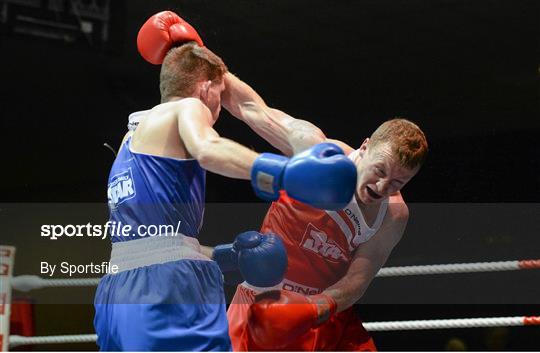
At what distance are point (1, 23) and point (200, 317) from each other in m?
1.60

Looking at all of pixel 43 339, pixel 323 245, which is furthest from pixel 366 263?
pixel 43 339

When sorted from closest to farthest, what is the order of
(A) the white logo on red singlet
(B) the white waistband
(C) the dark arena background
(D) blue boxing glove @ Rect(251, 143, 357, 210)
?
(D) blue boxing glove @ Rect(251, 143, 357, 210)
(B) the white waistband
(A) the white logo on red singlet
(C) the dark arena background

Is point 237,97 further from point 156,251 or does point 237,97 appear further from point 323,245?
point 156,251

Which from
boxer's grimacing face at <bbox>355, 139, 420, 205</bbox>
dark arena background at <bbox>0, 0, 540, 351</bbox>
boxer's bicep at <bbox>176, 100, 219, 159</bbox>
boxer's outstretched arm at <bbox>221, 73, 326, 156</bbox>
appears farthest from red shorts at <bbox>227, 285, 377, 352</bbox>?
dark arena background at <bbox>0, 0, 540, 351</bbox>

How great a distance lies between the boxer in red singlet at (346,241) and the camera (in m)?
2.19

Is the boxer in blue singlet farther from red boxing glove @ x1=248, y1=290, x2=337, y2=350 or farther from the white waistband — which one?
red boxing glove @ x1=248, y1=290, x2=337, y2=350

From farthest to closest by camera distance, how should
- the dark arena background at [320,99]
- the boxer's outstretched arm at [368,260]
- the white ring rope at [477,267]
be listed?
the dark arena background at [320,99]
the white ring rope at [477,267]
the boxer's outstretched arm at [368,260]

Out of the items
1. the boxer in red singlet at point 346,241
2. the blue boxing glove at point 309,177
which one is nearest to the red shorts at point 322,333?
the boxer in red singlet at point 346,241

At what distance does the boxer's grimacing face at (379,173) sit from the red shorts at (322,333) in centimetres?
32

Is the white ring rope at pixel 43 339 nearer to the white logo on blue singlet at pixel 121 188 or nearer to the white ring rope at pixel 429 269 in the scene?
the white ring rope at pixel 429 269

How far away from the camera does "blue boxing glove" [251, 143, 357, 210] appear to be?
4.92 ft

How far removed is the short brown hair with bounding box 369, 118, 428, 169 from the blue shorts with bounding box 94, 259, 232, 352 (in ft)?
2.08

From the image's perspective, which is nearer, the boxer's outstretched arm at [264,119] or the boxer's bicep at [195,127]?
the boxer's bicep at [195,127]

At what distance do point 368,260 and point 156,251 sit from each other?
663mm
